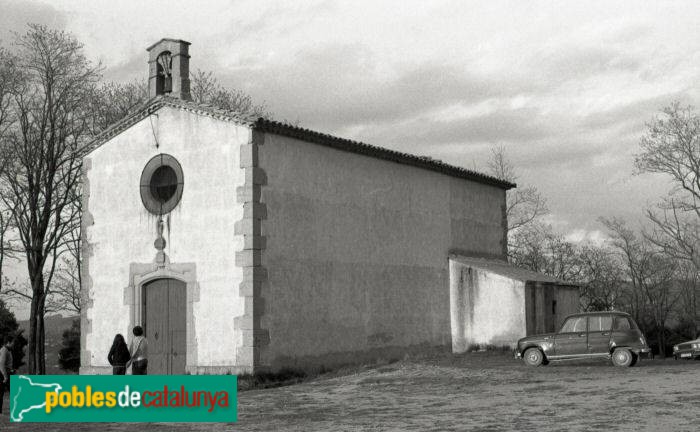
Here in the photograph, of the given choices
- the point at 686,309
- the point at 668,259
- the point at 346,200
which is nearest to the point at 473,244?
the point at 346,200

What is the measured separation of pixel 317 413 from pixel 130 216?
10.7 meters

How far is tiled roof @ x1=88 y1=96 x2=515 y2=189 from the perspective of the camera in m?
19.8

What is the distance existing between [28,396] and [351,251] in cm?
1080

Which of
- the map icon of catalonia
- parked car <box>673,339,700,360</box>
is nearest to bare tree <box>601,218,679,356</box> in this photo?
parked car <box>673,339,700,360</box>

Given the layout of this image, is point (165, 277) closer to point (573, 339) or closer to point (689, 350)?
point (573, 339)

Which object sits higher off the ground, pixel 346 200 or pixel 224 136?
pixel 224 136

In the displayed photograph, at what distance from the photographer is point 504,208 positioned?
29531 millimetres

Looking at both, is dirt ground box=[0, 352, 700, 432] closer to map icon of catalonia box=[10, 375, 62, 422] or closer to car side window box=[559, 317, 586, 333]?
map icon of catalonia box=[10, 375, 62, 422]

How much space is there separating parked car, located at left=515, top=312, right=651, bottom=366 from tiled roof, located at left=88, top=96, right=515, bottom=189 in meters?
6.78

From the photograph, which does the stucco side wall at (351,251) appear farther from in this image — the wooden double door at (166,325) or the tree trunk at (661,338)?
the tree trunk at (661,338)

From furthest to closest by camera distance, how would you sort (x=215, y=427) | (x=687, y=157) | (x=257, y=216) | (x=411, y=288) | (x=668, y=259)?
(x=668, y=259) < (x=687, y=157) < (x=411, y=288) < (x=257, y=216) < (x=215, y=427)

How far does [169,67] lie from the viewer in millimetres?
22688

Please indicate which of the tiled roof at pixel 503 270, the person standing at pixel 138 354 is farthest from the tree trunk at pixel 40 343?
the person standing at pixel 138 354

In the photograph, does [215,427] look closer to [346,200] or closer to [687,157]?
[346,200]
